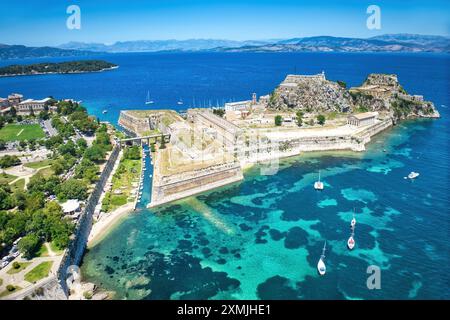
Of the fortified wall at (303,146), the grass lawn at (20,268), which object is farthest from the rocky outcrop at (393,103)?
the grass lawn at (20,268)

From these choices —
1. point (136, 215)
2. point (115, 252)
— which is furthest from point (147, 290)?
point (136, 215)

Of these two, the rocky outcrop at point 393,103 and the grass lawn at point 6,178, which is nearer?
the grass lawn at point 6,178

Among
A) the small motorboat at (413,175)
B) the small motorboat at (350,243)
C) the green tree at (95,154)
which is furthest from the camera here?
the green tree at (95,154)

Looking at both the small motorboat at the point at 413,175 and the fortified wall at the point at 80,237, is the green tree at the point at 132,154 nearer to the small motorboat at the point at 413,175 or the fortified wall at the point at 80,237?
the fortified wall at the point at 80,237

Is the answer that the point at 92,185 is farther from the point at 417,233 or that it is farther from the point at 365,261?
the point at 417,233

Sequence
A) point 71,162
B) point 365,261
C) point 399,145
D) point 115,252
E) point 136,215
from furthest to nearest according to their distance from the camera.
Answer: point 399,145 < point 71,162 < point 136,215 < point 115,252 < point 365,261

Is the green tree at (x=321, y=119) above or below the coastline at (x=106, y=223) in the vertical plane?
above
